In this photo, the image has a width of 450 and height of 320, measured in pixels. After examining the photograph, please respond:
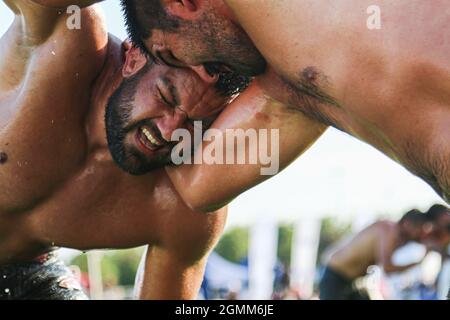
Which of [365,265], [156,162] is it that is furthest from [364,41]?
[365,265]

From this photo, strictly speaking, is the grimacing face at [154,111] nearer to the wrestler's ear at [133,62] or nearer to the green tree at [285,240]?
the wrestler's ear at [133,62]

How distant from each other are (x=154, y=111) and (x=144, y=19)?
0.29 m

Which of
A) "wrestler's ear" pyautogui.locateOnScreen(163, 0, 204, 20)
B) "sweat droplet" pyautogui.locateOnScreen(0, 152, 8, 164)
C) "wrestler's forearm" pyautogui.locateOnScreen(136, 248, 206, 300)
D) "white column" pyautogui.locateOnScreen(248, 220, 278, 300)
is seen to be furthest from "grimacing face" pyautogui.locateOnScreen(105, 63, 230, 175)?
"white column" pyautogui.locateOnScreen(248, 220, 278, 300)

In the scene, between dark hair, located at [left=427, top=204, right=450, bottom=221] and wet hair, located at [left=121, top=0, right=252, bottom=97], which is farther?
dark hair, located at [left=427, top=204, right=450, bottom=221]

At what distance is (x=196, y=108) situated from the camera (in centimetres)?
264

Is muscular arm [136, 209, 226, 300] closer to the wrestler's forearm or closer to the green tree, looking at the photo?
the wrestler's forearm

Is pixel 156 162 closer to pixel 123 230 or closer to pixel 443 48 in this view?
pixel 123 230

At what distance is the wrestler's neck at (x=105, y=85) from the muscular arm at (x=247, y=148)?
313 millimetres

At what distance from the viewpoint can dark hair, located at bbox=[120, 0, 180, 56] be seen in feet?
8.11

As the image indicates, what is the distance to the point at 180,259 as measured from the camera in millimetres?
3170

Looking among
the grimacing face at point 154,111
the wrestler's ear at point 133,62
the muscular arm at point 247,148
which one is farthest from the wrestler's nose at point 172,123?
the wrestler's ear at point 133,62

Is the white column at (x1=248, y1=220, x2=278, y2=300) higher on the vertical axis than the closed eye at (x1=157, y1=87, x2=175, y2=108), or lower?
lower

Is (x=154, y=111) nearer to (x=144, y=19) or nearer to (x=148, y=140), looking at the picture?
(x=148, y=140)

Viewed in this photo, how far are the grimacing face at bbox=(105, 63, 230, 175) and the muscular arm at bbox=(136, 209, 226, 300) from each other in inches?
15.5
